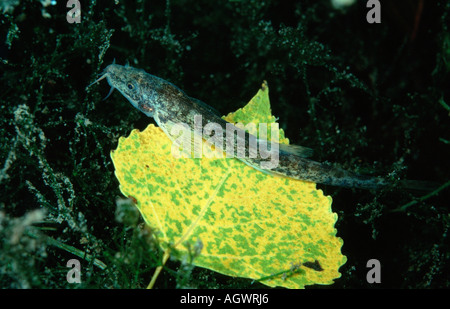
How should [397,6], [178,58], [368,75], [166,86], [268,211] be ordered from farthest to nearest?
[368,75]
[397,6]
[178,58]
[166,86]
[268,211]

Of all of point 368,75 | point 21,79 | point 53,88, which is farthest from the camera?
point 368,75

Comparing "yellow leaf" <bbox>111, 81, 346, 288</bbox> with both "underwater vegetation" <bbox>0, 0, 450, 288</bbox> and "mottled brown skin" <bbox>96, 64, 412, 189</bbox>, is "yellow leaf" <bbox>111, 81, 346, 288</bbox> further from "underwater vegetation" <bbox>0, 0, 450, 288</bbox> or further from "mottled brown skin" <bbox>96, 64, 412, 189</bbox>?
"mottled brown skin" <bbox>96, 64, 412, 189</bbox>

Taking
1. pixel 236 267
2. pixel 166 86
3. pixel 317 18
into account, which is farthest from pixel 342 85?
pixel 236 267

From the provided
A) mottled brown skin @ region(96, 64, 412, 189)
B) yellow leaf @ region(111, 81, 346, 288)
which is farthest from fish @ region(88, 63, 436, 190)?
yellow leaf @ region(111, 81, 346, 288)

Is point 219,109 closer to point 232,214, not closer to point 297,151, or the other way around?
point 297,151

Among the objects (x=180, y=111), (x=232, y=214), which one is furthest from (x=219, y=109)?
(x=232, y=214)
